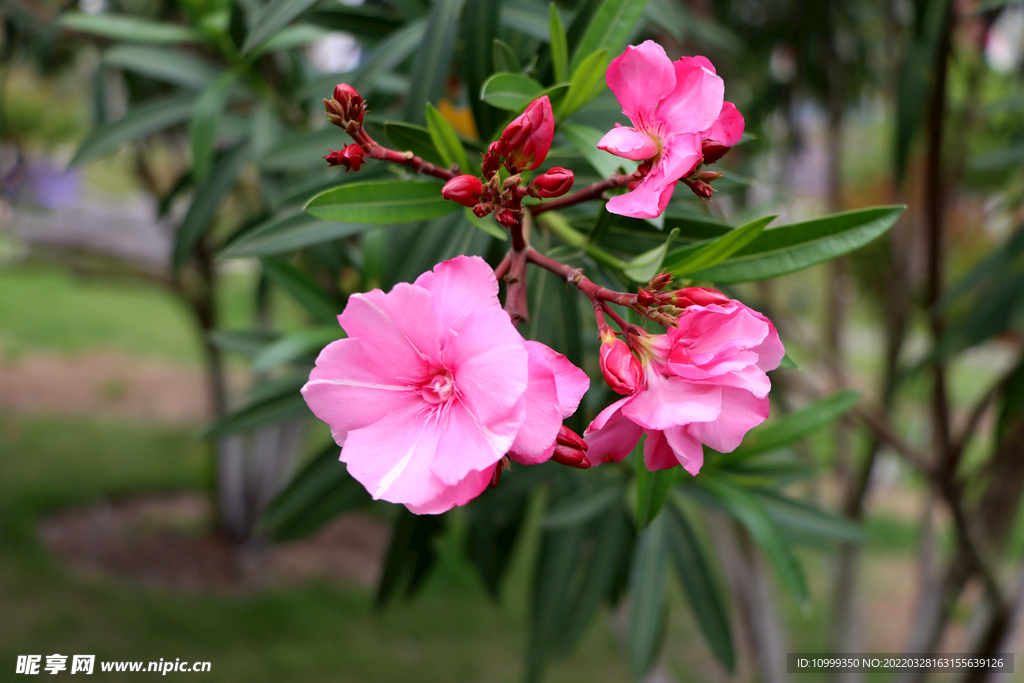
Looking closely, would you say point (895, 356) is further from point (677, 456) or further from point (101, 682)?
point (101, 682)

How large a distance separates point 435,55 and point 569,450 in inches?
23.2

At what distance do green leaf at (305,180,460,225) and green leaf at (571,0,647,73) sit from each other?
211mm

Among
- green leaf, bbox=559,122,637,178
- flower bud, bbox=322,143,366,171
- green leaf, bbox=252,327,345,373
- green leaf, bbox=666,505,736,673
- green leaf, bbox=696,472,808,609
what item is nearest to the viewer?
flower bud, bbox=322,143,366,171

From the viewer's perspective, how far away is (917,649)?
189 centimetres

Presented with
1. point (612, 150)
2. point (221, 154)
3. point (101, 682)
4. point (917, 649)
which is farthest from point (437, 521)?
point (101, 682)

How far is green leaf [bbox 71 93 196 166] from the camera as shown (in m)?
1.23

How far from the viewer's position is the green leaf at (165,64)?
124 centimetres

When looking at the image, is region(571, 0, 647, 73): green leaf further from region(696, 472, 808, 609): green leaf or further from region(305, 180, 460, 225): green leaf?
region(696, 472, 808, 609): green leaf

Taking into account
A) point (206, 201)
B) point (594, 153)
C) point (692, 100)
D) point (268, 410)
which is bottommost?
point (268, 410)

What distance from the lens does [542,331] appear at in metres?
0.79

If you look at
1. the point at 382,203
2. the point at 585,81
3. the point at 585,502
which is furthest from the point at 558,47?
the point at 585,502

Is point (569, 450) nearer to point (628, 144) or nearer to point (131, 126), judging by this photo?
point (628, 144)

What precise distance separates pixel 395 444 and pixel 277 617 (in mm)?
2867

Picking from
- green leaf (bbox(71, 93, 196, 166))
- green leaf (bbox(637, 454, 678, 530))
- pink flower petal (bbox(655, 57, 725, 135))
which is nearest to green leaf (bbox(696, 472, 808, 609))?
green leaf (bbox(637, 454, 678, 530))
